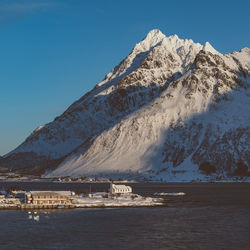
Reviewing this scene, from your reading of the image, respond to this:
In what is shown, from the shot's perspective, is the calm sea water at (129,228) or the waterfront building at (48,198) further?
the waterfront building at (48,198)

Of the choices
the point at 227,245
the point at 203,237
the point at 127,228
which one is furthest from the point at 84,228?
the point at 227,245

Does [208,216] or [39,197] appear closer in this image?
[208,216]

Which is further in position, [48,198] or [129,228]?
[48,198]

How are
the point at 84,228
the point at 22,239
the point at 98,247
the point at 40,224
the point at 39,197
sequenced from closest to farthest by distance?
the point at 98,247, the point at 22,239, the point at 84,228, the point at 40,224, the point at 39,197

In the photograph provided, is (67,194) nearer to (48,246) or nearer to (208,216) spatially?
(208,216)

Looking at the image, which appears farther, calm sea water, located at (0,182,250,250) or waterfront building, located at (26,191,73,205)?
waterfront building, located at (26,191,73,205)

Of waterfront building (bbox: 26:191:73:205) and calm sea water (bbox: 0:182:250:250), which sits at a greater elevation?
waterfront building (bbox: 26:191:73:205)

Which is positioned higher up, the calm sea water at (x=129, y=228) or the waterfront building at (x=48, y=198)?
the waterfront building at (x=48, y=198)

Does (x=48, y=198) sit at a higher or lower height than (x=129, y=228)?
higher
